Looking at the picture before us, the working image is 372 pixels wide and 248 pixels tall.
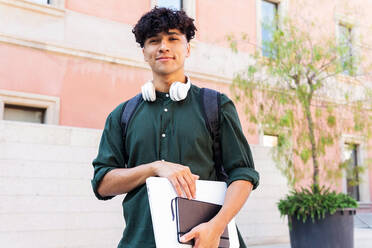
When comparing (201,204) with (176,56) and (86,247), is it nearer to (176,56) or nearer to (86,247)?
(176,56)

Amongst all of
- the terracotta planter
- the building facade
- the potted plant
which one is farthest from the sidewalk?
the terracotta planter

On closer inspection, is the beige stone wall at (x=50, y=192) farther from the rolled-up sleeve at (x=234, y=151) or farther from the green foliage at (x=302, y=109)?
the rolled-up sleeve at (x=234, y=151)

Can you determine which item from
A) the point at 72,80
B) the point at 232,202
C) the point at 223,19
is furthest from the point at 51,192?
the point at 223,19

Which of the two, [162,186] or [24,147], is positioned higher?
[24,147]

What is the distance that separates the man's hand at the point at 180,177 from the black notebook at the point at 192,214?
3 centimetres

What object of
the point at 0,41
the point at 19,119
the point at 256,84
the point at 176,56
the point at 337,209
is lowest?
the point at 337,209

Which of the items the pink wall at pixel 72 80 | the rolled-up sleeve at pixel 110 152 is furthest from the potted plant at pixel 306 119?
the rolled-up sleeve at pixel 110 152

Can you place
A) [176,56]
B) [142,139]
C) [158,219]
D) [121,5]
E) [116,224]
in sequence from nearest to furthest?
[158,219] → [142,139] → [176,56] → [116,224] → [121,5]

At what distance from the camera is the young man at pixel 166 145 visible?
1.51 meters

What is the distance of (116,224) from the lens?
7129mm

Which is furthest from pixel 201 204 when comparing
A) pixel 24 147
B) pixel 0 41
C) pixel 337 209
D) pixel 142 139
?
pixel 0 41

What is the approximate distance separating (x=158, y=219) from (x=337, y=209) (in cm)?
632

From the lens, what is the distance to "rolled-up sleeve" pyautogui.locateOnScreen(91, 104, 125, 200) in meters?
1.64

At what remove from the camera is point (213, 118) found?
165 cm
